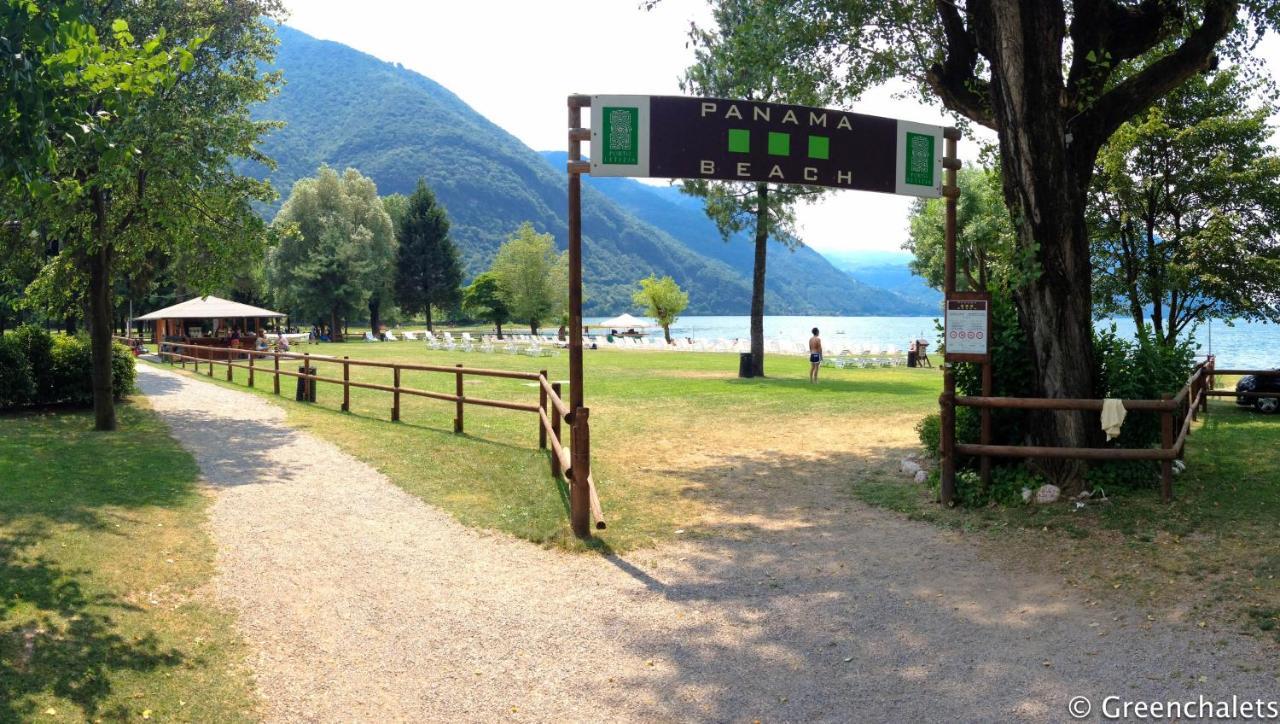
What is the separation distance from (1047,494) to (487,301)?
69740mm

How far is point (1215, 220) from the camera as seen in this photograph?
580 inches

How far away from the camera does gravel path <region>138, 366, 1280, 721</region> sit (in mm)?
4066

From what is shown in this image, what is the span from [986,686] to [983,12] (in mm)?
6822

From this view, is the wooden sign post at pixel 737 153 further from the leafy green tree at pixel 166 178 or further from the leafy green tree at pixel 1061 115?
the leafy green tree at pixel 166 178

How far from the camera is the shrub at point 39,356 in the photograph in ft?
46.8

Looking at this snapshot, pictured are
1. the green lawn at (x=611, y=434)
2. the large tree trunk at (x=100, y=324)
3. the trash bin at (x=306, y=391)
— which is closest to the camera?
the green lawn at (x=611, y=434)

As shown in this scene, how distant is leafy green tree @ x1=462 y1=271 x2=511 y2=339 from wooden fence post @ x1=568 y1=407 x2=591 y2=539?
2497 inches

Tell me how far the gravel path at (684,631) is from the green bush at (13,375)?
9.19 meters

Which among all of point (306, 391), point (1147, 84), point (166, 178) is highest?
point (1147, 84)

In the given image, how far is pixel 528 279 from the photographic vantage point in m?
69.0

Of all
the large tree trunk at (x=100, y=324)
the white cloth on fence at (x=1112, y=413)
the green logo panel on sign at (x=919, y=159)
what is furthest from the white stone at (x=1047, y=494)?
the large tree trunk at (x=100, y=324)

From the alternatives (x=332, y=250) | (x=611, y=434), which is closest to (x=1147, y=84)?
(x=611, y=434)

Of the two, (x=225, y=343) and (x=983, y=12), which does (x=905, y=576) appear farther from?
(x=225, y=343)

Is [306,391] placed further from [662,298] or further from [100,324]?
[662,298]
